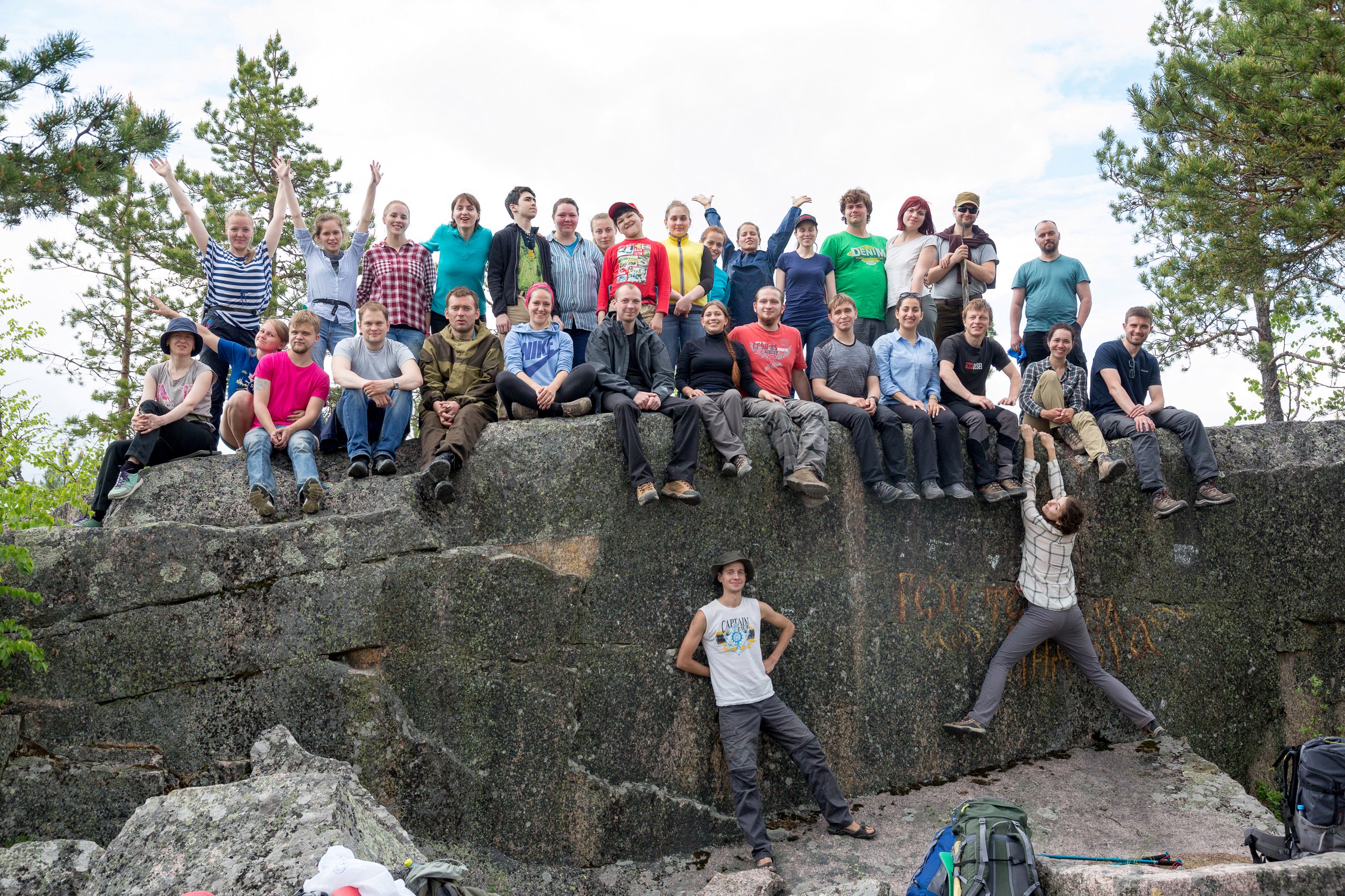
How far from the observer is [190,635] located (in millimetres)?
6574

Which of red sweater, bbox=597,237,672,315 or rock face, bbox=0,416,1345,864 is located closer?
rock face, bbox=0,416,1345,864

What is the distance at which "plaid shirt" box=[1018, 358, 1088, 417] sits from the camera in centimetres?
852

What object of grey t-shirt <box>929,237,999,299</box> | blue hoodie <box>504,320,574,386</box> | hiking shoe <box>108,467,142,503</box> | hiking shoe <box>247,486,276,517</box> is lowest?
hiking shoe <box>247,486,276,517</box>

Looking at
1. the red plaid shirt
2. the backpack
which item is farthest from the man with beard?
the red plaid shirt

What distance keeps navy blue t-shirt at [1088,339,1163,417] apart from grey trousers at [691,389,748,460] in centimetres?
363

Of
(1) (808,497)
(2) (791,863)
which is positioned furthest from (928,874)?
(1) (808,497)

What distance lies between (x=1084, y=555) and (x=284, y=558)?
22.0 feet

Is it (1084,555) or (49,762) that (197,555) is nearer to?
(49,762)

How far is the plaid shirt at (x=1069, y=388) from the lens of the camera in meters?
8.52

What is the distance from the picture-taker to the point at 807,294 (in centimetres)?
884

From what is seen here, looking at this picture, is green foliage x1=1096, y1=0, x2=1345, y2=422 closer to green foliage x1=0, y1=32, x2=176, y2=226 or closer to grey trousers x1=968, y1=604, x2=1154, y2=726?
grey trousers x1=968, y1=604, x2=1154, y2=726

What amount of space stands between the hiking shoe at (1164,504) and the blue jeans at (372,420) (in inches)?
252

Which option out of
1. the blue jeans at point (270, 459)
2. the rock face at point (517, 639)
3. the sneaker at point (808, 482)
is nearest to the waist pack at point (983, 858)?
the rock face at point (517, 639)

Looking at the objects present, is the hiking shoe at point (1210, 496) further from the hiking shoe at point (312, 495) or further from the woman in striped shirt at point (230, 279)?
the woman in striped shirt at point (230, 279)
